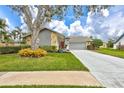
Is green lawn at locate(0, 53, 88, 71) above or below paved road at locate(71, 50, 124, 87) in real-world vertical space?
above

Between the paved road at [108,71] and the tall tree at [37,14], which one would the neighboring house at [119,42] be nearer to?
the tall tree at [37,14]

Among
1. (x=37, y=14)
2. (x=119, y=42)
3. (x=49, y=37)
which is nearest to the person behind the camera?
(x=37, y=14)

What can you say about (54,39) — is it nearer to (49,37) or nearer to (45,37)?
(49,37)

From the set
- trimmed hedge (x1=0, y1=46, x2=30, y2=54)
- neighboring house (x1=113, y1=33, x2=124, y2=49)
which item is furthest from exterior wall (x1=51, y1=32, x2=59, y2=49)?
neighboring house (x1=113, y1=33, x2=124, y2=49)

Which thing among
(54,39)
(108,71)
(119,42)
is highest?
(54,39)

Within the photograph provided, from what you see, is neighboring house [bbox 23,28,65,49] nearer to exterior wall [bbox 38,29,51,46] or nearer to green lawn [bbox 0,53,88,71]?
exterior wall [bbox 38,29,51,46]

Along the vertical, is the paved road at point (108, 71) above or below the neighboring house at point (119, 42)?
below

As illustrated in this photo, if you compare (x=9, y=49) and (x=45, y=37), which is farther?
(x=45, y=37)

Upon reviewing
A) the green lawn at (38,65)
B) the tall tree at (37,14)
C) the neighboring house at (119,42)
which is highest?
the tall tree at (37,14)

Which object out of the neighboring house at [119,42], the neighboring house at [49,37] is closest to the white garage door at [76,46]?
the neighboring house at [119,42]

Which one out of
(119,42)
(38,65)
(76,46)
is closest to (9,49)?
(38,65)

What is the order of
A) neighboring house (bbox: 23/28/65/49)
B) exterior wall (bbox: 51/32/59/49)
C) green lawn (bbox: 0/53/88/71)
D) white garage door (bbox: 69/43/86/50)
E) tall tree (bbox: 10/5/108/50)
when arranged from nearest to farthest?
green lawn (bbox: 0/53/88/71) < tall tree (bbox: 10/5/108/50) < neighboring house (bbox: 23/28/65/49) < exterior wall (bbox: 51/32/59/49) < white garage door (bbox: 69/43/86/50)
